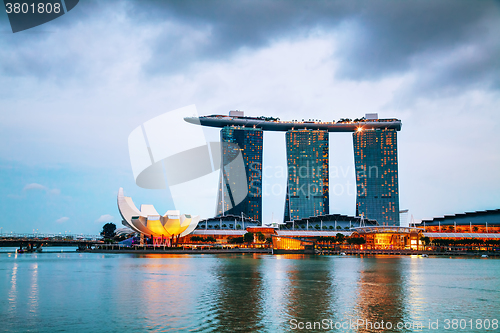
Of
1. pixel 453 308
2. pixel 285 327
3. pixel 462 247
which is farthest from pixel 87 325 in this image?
pixel 462 247

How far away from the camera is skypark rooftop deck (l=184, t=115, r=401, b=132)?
634 feet

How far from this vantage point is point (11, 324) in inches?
820

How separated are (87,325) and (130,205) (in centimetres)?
8974

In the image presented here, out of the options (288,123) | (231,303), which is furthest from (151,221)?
(288,123)

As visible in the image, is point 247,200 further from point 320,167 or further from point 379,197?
point 379,197

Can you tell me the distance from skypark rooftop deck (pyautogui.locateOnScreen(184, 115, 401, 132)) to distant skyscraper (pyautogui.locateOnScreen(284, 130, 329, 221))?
129 inches

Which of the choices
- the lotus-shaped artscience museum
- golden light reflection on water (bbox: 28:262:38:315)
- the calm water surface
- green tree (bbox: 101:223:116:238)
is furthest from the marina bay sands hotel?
golden light reflection on water (bbox: 28:262:38:315)

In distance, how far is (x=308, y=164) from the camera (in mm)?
194000

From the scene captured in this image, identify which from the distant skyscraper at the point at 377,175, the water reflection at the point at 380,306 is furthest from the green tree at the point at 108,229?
the water reflection at the point at 380,306

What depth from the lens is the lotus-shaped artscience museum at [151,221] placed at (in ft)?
340

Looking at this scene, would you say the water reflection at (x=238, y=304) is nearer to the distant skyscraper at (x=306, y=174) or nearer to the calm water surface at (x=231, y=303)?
the calm water surface at (x=231, y=303)

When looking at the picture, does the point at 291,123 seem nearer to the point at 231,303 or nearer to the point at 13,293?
the point at 13,293

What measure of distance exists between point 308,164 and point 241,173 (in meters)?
31.5

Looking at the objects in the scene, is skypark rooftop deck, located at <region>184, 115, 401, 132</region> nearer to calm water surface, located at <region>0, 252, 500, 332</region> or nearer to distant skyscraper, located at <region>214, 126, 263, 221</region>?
distant skyscraper, located at <region>214, 126, 263, 221</region>
